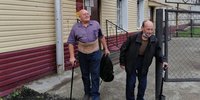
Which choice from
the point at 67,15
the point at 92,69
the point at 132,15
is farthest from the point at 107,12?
the point at 92,69

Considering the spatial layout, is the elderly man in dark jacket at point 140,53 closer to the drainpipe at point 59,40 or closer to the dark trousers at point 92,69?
the dark trousers at point 92,69

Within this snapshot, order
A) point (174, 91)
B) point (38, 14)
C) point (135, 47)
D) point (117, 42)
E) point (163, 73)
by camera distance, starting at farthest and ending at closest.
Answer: point (117, 42) → point (38, 14) → point (174, 91) → point (163, 73) → point (135, 47)

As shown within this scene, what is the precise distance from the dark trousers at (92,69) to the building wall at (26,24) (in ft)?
4.86

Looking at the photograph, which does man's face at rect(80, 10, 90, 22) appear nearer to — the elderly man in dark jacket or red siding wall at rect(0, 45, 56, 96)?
the elderly man in dark jacket

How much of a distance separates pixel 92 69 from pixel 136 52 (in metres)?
0.94

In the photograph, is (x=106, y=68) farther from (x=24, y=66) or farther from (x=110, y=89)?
(x=24, y=66)

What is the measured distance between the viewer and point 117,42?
1284 centimetres

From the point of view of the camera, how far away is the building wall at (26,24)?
20.7 ft

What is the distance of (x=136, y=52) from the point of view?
5281 millimetres

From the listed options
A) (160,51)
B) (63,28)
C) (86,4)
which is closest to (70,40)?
(160,51)

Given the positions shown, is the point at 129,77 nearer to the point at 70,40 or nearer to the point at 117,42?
the point at 70,40

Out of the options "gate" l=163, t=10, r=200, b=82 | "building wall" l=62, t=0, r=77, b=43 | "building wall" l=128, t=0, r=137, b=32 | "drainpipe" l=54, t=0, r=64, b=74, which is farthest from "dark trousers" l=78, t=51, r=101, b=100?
"building wall" l=128, t=0, r=137, b=32

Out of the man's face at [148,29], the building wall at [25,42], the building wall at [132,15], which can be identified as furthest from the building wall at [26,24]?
the building wall at [132,15]

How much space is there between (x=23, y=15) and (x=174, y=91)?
332 cm
